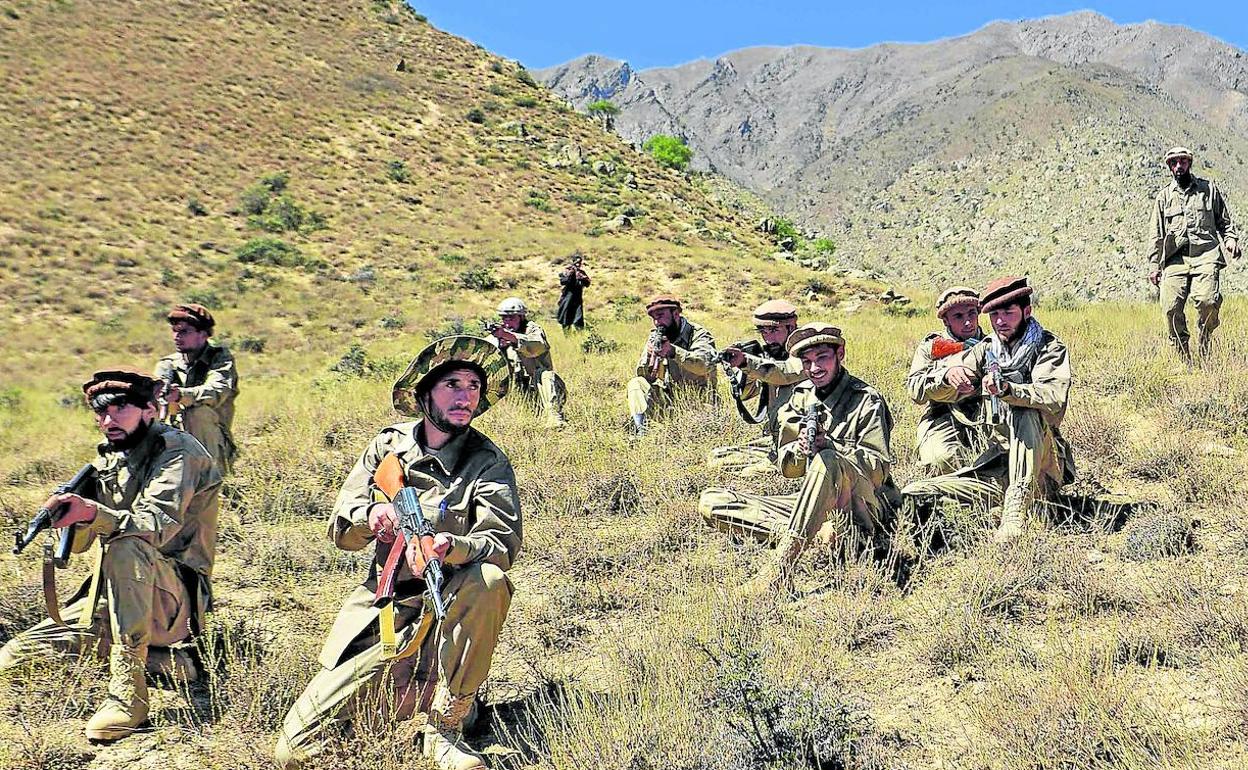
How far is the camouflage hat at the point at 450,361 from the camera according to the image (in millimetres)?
3143

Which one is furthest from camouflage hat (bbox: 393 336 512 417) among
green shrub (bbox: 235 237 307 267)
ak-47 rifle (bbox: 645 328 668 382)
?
green shrub (bbox: 235 237 307 267)

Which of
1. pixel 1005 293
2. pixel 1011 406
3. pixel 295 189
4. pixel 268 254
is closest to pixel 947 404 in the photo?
pixel 1011 406

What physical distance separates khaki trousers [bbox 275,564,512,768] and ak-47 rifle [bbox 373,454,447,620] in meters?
0.09

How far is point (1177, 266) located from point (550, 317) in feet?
45.7

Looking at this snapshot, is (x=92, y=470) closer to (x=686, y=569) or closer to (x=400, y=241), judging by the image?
(x=686, y=569)

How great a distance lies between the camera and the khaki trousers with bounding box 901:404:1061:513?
14.4 feet

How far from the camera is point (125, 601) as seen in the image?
3.28 m

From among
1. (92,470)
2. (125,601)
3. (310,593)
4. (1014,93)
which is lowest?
(310,593)

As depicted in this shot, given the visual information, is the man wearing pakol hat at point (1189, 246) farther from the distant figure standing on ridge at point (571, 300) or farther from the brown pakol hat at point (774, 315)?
the distant figure standing on ridge at point (571, 300)

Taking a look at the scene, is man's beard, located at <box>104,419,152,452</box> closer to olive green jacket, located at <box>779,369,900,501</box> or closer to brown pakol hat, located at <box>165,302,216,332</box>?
brown pakol hat, located at <box>165,302,216,332</box>

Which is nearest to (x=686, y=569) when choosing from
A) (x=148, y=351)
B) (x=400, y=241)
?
(x=148, y=351)

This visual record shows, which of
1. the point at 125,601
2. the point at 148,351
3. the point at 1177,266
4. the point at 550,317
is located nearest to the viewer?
the point at 125,601

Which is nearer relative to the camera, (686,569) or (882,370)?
(686,569)

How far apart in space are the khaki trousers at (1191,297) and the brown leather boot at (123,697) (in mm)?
8158
